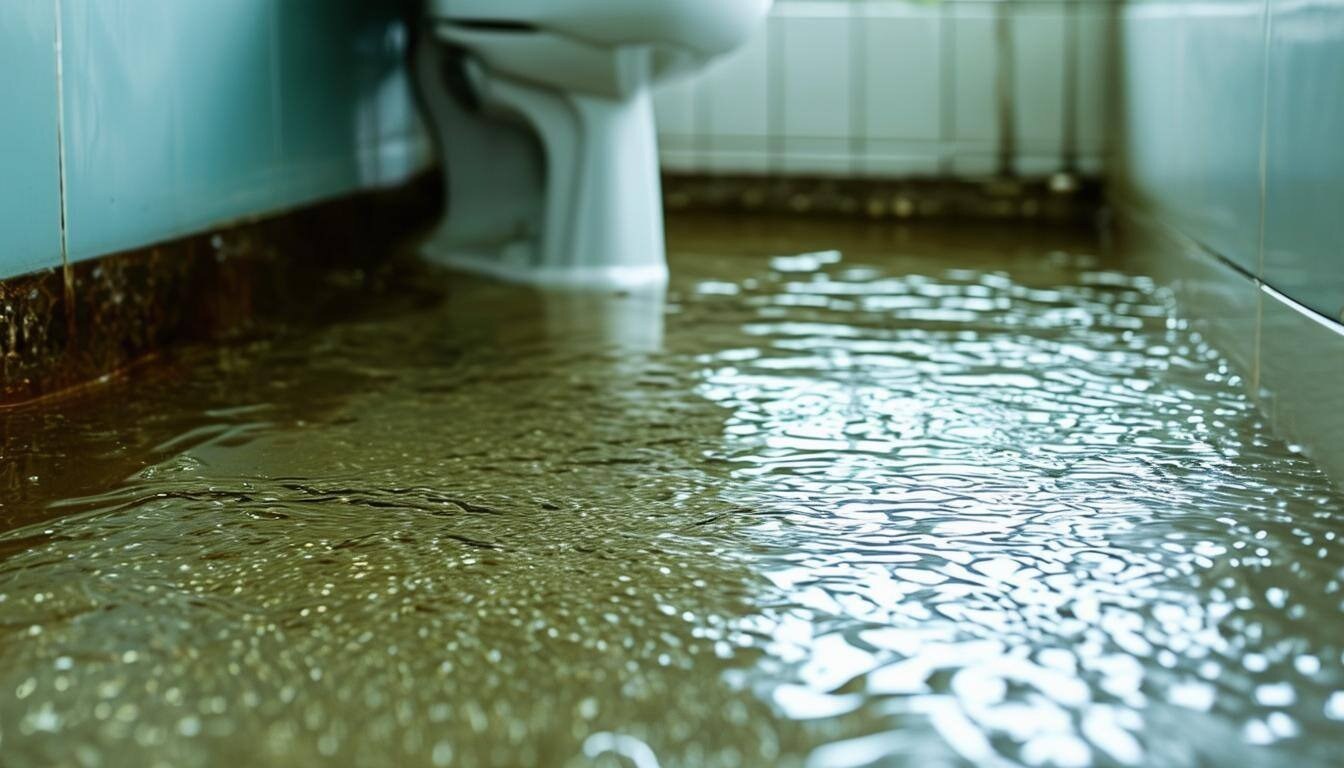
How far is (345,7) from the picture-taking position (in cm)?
225

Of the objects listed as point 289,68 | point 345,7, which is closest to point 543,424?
point 289,68

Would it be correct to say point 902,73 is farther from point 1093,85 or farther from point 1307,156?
point 1307,156

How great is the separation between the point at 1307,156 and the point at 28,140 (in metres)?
1.19

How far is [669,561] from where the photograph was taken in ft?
3.20

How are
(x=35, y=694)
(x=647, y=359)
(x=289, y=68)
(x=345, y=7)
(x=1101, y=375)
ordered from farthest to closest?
(x=345, y=7) → (x=289, y=68) → (x=647, y=359) → (x=1101, y=375) → (x=35, y=694)

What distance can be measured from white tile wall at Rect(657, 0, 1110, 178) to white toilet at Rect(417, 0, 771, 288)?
79 cm

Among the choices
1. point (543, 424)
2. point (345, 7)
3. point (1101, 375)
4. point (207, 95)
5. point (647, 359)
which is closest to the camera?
point (543, 424)

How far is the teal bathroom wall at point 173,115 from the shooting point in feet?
4.58

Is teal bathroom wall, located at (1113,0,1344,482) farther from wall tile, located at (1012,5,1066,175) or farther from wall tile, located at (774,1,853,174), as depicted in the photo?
wall tile, located at (774,1,853,174)

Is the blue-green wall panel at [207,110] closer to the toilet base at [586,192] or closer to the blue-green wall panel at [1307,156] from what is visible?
the toilet base at [586,192]

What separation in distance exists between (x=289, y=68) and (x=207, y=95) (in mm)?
278

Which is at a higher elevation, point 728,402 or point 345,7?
point 345,7

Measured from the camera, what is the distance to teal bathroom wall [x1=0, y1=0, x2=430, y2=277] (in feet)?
4.58

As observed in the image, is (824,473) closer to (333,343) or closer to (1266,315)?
(1266,315)
